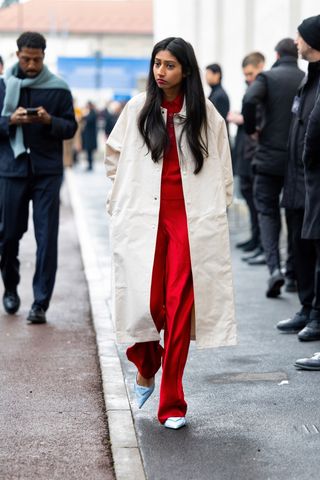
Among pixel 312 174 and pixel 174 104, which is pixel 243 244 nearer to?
pixel 312 174

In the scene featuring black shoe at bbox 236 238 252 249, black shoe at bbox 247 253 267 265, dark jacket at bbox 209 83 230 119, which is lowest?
black shoe at bbox 236 238 252 249

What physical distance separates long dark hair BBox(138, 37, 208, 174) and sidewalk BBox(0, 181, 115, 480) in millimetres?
1411

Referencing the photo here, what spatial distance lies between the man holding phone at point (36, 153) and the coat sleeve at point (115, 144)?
276cm

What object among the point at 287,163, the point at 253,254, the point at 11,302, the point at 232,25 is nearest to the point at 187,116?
the point at 287,163

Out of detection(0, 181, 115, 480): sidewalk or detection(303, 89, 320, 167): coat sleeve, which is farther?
detection(303, 89, 320, 167): coat sleeve

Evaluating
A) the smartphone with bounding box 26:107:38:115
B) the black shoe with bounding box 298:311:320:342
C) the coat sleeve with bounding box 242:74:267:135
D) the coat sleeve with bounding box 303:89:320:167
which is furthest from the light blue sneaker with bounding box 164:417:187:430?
the coat sleeve with bounding box 242:74:267:135

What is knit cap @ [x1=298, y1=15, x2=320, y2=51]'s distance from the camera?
7289 mm

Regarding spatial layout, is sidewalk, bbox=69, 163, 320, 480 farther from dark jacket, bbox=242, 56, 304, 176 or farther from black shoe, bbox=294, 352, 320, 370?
dark jacket, bbox=242, 56, 304, 176

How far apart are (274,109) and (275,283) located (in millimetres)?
1417

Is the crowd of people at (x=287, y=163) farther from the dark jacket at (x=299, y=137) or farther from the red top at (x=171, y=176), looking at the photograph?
the red top at (x=171, y=176)

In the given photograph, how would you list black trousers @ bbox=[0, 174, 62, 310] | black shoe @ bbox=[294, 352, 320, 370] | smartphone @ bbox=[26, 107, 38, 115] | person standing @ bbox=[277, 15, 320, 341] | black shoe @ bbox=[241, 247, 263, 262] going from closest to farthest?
black shoe @ bbox=[294, 352, 320, 370] < person standing @ bbox=[277, 15, 320, 341] < smartphone @ bbox=[26, 107, 38, 115] < black trousers @ bbox=[0, 174, 62, 310] < black shoe @ bbox=[241, 247, 263, 262]

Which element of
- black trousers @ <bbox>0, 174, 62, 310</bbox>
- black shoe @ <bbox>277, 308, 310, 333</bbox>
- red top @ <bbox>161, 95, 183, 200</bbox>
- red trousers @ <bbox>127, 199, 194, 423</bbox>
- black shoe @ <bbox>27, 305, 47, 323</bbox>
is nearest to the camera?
red trousers @ <bbox>127, 199, 194, 423</bbox>

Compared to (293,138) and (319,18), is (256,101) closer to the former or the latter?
(293,138)

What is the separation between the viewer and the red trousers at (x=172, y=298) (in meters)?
5.66
